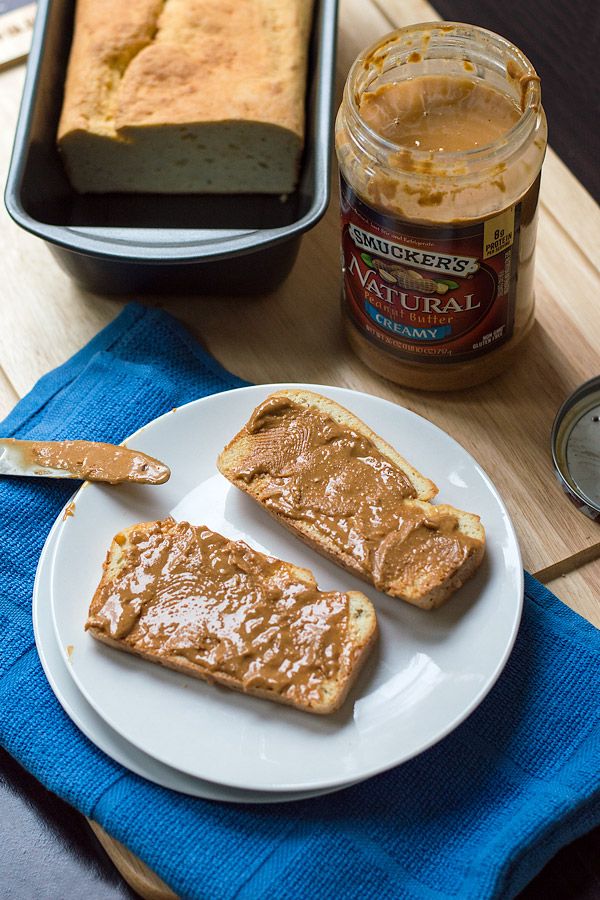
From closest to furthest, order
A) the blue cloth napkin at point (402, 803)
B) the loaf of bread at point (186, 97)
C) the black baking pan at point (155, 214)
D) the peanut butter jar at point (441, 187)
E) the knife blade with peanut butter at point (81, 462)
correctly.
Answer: the blue cloth napkin at point (402, 803), the peanut butter jar at point (441, 187), the knife blade with peanut butter at point (81, 462), the black baking pan at point (155, 214), the loaf of bread at point (186, 97)

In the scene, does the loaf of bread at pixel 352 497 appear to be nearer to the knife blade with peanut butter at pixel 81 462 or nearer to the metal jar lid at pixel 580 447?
the knife blade with peanut butter at pixel 81 462

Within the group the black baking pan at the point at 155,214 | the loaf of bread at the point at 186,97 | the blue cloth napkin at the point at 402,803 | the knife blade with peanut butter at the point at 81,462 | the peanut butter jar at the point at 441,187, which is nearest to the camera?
the blue cloth napkin at the point at 402,803

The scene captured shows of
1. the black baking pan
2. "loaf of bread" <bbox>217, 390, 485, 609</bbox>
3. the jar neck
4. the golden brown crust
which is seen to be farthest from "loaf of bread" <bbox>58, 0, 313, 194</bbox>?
the golden brown crust

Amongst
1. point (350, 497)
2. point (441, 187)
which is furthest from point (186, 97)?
point (350, 497)

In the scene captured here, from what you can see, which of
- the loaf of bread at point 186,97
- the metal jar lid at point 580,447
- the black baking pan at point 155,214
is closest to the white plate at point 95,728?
the black baking pan at point 155,214

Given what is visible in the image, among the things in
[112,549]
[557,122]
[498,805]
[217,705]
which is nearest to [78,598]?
[112,549]

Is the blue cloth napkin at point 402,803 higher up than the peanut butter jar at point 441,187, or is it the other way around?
the peanut butter jar at point 441,187

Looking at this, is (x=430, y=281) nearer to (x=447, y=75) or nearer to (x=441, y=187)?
(x=441, y=187)
